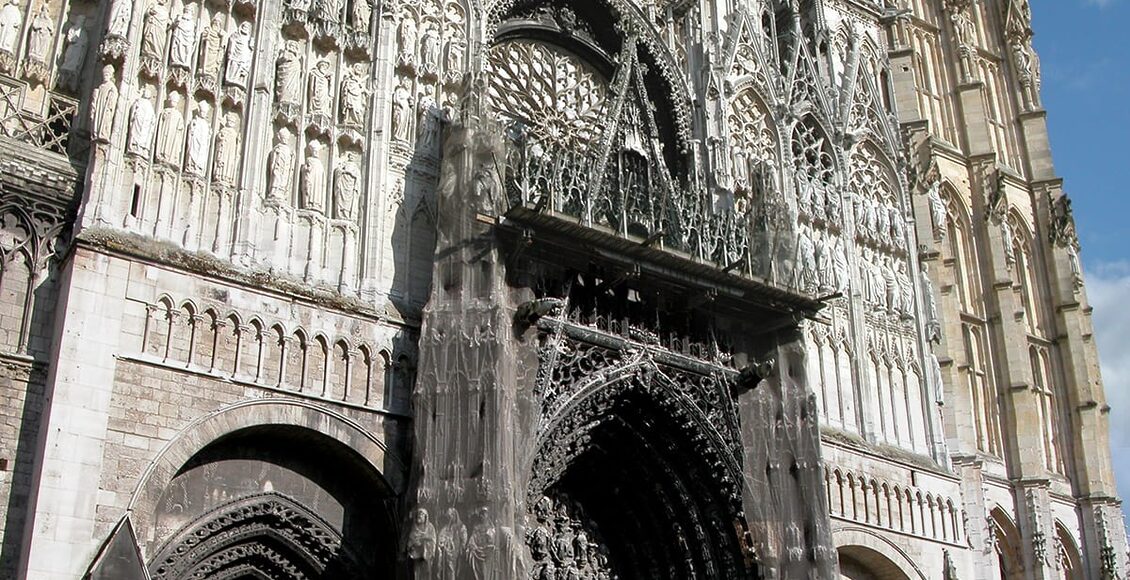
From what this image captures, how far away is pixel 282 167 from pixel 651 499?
A: 718 centimetres

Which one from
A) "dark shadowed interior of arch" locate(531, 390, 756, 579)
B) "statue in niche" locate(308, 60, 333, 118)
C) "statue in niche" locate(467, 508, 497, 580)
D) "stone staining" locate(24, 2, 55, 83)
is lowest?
"statue in niche" locate(467, 508, 497, 580)

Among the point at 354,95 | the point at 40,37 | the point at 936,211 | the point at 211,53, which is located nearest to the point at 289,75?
the point at 354,95

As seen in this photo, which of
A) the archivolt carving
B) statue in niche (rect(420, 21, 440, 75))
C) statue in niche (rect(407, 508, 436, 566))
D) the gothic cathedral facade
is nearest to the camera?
the gothic cathedral facade

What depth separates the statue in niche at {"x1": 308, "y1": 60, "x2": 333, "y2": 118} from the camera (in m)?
16.6

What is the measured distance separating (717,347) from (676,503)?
2.57 metres

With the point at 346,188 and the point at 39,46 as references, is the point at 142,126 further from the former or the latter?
the point at 346,188

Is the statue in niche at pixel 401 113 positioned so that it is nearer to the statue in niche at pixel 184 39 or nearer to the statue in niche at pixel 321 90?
the statue in niche at pixel 321 90

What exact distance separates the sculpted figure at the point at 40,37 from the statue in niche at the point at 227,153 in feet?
7.43

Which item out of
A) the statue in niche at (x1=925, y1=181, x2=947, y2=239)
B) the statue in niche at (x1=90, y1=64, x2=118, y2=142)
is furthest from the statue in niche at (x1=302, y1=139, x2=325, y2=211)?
the statue in niche at (x1=925, y1=181, x2=947, y2=239)

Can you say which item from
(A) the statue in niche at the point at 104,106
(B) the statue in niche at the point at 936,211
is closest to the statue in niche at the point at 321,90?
(A) the statue in niche at the point at 104,106

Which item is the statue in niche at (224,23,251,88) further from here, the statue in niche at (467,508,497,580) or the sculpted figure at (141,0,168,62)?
the statue in niche at (467,508,497,580)

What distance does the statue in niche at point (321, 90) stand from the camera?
16.6 meters

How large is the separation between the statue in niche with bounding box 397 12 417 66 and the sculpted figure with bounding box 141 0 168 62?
356cm

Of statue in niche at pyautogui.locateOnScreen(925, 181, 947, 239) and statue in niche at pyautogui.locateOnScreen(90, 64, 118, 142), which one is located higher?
statue in niche at pyautogui.locateOnScreen(925, 181, 947, 239)
